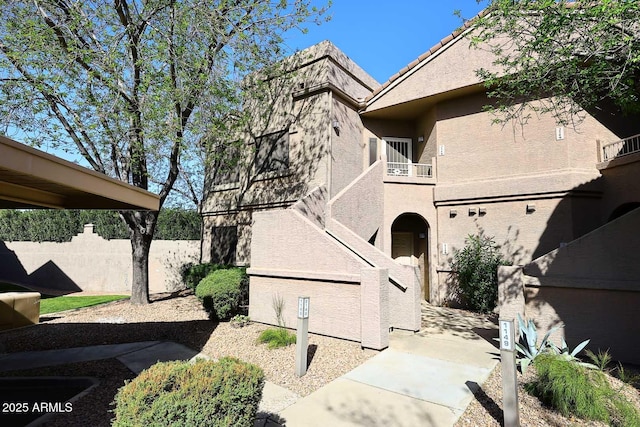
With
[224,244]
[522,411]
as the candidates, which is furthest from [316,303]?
[224,244]

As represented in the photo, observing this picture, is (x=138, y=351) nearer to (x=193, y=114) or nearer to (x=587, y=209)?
(x=193, y=114)

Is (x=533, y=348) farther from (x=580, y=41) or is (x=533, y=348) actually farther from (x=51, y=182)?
(x=51, y=182)

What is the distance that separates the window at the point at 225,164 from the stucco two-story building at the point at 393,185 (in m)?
0.18

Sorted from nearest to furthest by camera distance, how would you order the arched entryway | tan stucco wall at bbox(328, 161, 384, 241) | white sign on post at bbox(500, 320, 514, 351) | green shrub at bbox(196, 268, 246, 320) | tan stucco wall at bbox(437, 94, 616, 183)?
white sign on post at bbox(500, 320, 514, 351) < green shrub at bbox(196, 268, 246, 320) < tan stucco wall at bbox(437, 94, 616, 183) < tan stucco wall at bbox(328, 161, 384, 241) < the arched entryway

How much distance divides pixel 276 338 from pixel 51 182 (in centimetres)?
559

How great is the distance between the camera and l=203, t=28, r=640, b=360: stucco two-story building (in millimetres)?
9164

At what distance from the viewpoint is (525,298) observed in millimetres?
7375

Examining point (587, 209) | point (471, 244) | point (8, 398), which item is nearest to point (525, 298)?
point (471, 244)

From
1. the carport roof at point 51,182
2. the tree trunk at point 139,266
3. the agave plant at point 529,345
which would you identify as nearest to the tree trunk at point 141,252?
the tree trunk at point 139,266

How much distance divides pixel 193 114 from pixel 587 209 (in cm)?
1429

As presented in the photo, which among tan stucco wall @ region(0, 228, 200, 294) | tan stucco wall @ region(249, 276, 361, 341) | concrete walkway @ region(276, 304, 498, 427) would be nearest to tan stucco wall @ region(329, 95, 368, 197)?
tan stucco wall @ region(249, 276, 361, 341)

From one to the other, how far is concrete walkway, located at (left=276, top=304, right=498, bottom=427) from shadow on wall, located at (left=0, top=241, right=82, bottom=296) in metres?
19.2

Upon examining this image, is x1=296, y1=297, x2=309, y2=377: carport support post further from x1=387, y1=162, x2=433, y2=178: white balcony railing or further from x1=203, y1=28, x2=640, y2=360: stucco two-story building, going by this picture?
x1=387, y1=162, x2=433, y2=178: white balcony railing

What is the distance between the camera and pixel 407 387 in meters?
5.52
